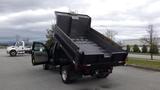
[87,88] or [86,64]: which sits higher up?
[86,64]

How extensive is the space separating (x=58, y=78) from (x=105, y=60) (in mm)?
3032

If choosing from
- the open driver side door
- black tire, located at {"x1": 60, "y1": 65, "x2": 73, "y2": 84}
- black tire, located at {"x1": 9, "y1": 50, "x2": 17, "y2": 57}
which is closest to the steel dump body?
black tire, located at {"x1": 60, "y1": 65, "x2": 73, "y2": 84}

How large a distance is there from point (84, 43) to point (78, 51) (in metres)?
2.69

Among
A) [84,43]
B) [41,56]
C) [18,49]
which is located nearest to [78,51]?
[84,43]

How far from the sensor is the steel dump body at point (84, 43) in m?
9.69

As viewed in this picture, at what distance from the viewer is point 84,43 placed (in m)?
11.9

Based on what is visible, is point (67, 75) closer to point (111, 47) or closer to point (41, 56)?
→ point (111, 47)

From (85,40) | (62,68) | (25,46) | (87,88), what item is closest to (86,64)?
(87,88)

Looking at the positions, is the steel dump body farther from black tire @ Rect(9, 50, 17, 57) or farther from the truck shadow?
black tire @ Rect(9, 50, 17, 57)

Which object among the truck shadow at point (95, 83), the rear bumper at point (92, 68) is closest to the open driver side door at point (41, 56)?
the truck shadow at point (95, 83)

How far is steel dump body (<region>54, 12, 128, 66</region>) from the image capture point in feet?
31.8

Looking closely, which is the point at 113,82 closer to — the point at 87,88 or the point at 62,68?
the point at 87,88

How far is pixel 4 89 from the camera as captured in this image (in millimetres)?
9523

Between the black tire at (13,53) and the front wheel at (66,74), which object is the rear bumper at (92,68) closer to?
the front wheel at (66,74)
